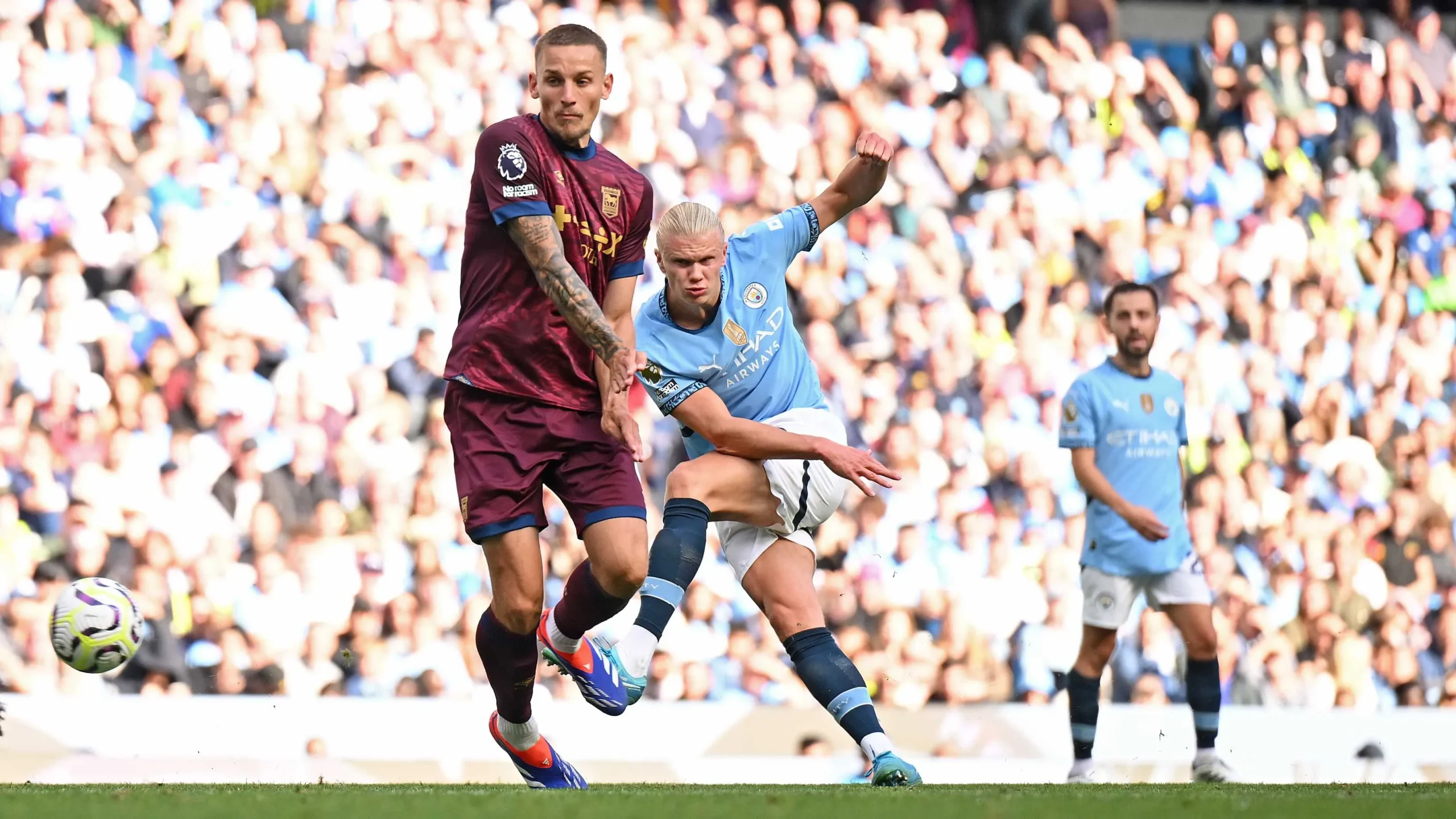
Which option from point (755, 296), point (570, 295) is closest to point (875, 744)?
point (755, 296)

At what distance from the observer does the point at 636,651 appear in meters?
4.67

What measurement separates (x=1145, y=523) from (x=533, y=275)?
2993 mm

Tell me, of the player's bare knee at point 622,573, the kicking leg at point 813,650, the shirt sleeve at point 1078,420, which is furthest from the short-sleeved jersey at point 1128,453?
the player's bare knee at point 622,573

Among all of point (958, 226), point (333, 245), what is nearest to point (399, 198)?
point (333, 245)

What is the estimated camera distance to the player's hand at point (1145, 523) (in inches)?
259

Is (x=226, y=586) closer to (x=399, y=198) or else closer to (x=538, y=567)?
(x=399, y=198)

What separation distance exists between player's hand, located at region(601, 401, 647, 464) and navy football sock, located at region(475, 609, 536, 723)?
30.6 inches

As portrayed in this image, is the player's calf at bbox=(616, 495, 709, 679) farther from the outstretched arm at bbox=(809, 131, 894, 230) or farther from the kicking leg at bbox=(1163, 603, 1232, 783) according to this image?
the kicking leg at bbox=(1163, 603, 1232, 783)

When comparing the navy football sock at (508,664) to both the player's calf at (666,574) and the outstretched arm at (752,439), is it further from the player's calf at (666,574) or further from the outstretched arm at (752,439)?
the outstretched arm at (752,439)

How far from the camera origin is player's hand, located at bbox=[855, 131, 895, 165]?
→ 16.8 ft

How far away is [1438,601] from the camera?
9.61 metres

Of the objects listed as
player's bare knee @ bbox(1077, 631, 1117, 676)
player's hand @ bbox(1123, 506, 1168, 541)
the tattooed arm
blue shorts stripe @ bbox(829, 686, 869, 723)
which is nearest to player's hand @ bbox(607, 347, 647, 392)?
the tattooed arm

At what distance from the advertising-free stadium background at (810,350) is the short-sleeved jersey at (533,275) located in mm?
3603

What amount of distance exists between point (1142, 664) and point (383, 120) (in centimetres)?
516
